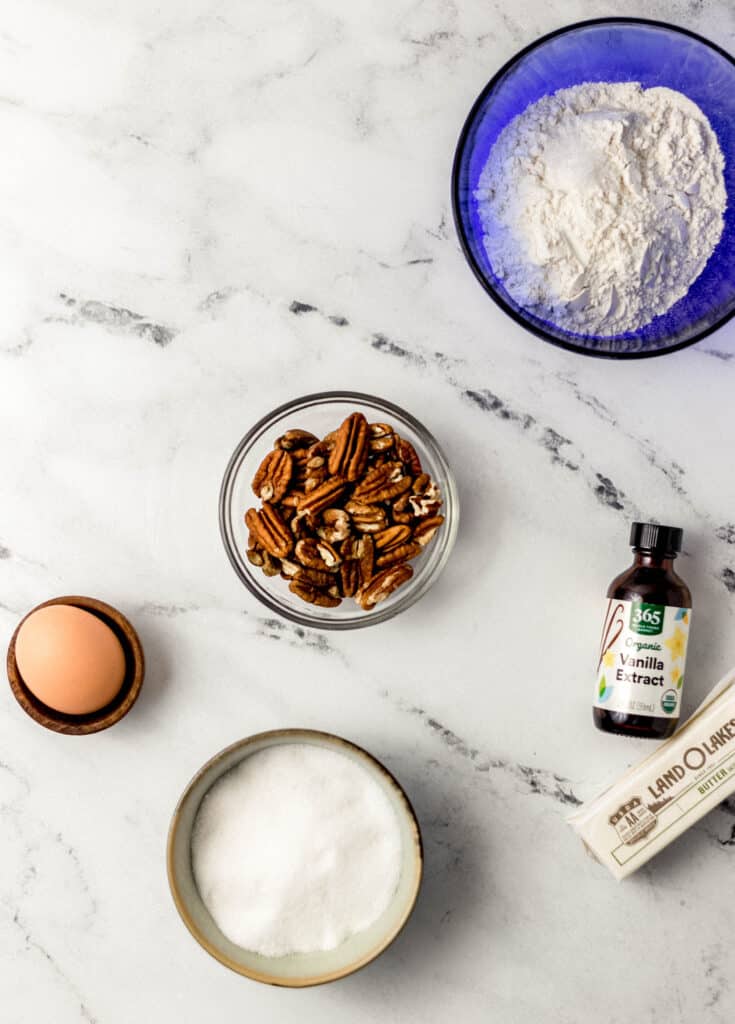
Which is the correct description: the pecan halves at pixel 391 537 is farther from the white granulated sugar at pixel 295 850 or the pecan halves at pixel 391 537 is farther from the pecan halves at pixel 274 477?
the white granulated sugar at pixel 295 850

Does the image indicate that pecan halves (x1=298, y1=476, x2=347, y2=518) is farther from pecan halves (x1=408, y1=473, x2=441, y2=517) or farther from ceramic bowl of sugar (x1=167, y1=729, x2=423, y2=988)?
ceramic bowl of sugar (x1=167, y1=729, x2=423, y2=988)

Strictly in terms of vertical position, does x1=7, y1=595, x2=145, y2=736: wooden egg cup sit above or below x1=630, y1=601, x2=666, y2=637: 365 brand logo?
below

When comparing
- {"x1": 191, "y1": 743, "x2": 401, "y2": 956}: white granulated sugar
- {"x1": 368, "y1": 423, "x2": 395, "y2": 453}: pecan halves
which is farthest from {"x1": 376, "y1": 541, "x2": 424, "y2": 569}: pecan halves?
{"x1": 191, "y1": 743, "x2": 401, "y2": 956}: white granulated sugar

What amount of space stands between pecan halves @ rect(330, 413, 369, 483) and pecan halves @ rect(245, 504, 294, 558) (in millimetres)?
A: 74

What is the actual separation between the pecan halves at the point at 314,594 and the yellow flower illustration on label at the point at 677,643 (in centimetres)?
33

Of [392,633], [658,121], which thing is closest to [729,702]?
[392,633]

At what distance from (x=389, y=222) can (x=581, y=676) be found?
54cm

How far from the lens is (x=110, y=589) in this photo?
41.5 inches

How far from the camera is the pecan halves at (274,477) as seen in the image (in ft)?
3.18

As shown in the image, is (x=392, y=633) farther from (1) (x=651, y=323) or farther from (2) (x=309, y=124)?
(2) (x=309, y=124)

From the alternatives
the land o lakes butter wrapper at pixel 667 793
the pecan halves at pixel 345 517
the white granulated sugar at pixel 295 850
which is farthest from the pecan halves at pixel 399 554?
the land o lakes butter wrapper at pixel 667 793

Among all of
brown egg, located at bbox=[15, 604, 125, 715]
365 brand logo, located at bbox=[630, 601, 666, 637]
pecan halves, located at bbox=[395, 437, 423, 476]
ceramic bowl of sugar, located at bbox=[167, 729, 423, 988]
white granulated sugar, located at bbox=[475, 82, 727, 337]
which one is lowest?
ceramic bowl of sugar, located at bbox=[167, 729, 423, 988]

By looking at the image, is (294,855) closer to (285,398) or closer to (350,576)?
(350,576)

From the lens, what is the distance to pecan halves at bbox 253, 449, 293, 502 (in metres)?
0.97
